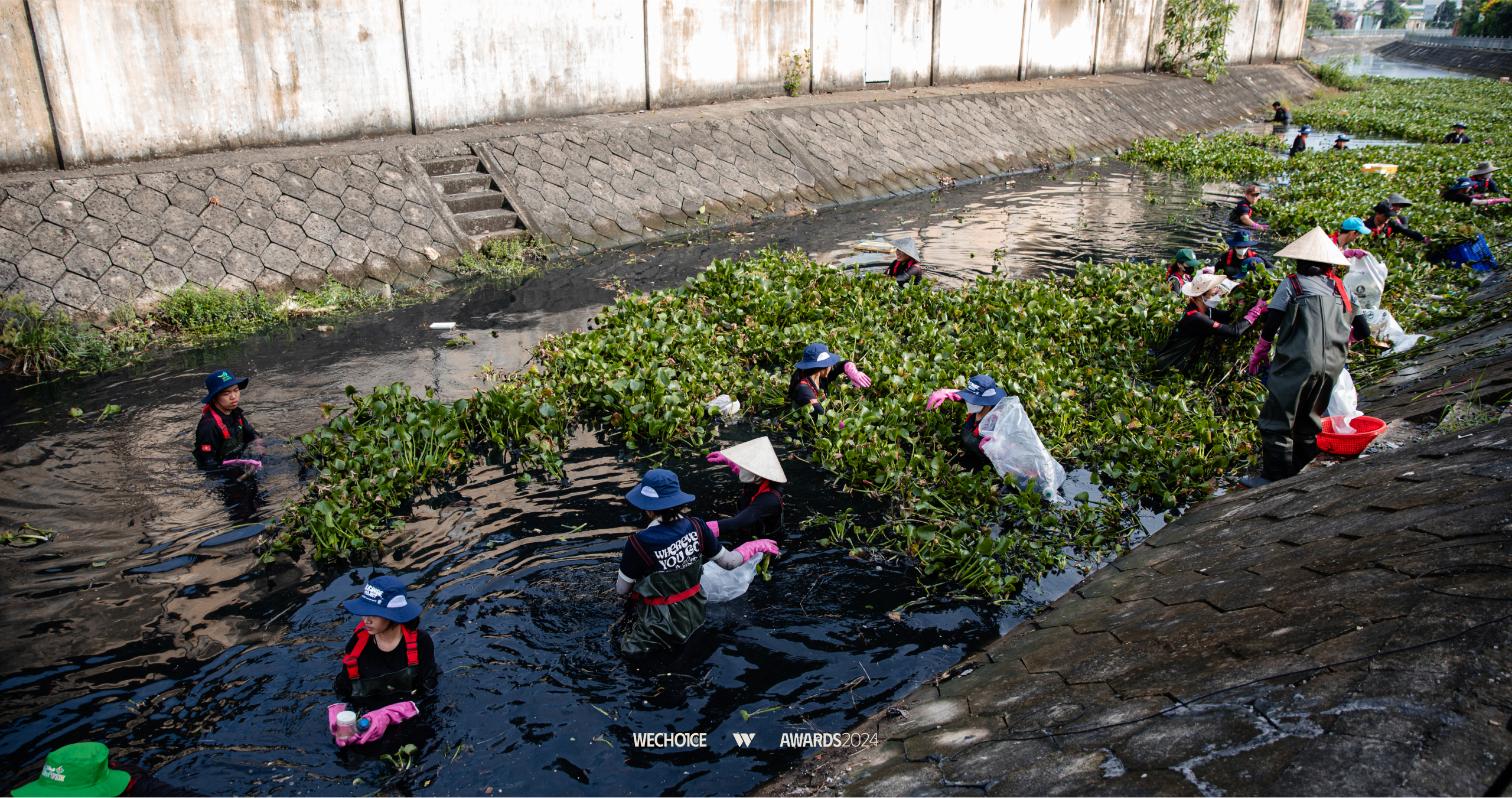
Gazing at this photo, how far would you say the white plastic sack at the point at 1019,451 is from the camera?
6.67 m

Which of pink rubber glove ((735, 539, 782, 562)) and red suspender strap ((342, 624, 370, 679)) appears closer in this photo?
red suspender strap ((342, 624, 370, 679))

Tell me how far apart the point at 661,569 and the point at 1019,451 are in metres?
3.17

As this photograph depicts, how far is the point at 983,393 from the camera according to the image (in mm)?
7129

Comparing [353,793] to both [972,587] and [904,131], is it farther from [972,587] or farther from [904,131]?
[904,131]

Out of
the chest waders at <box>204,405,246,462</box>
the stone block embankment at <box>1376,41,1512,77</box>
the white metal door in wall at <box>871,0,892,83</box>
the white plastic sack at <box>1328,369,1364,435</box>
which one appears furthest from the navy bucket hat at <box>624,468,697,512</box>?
the stone block embankment at <box>1376,41,1512,77</box>

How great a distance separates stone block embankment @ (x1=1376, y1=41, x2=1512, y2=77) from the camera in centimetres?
4972

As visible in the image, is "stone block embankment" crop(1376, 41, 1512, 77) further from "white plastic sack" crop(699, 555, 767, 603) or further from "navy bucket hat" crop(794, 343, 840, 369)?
"white plastic sack" crop(699, 555, 767, 603)

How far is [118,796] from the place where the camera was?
362 centimetres

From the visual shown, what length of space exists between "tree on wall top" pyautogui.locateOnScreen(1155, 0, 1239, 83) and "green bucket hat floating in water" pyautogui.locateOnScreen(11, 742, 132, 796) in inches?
1488

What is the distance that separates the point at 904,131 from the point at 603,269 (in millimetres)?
10702

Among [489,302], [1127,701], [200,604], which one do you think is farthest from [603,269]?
[1127,701]

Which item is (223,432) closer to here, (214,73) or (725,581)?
(725,581)

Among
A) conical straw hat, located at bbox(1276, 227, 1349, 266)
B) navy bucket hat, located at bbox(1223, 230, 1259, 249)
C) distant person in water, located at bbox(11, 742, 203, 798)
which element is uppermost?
conical straw hat, located at bbox(1276, 227, 1349, 266)

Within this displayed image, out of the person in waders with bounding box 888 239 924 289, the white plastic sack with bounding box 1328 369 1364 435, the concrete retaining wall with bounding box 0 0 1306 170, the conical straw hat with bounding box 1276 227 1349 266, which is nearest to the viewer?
the conical straw hat with bounding box 1276 227 1349 266
